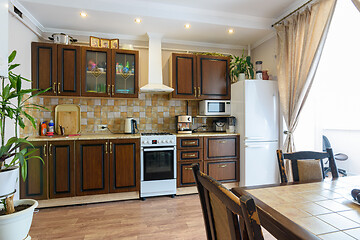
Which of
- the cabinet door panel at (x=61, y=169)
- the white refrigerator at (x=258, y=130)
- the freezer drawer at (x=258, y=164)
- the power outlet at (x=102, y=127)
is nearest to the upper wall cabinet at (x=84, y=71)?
the power outlet at (x=102, y=127)

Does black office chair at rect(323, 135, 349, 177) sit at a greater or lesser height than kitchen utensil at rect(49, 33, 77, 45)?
lesser

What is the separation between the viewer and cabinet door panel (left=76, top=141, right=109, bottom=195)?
268cm

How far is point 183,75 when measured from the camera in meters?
3.27

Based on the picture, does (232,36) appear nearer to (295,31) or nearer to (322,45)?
(295,31)

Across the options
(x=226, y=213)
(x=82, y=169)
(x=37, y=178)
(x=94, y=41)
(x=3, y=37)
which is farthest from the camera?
(x=94, y=41)

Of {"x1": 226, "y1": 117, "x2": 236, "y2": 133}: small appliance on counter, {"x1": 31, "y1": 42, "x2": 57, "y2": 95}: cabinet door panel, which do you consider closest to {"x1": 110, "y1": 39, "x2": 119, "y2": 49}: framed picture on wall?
{"x1": 31, "y1": 42, "x2": 57, "y2": 95}: cabinet door panel

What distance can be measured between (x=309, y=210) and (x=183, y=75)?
8.83ft

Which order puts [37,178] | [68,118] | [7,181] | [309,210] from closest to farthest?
[309,210]
[7,181]
[37,178]
[68,118]

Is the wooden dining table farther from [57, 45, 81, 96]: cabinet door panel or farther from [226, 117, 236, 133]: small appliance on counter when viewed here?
[57, 45, 81, 96]: cabinet door panel

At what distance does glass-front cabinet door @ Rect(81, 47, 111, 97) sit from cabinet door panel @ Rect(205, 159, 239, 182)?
1947 millimetres

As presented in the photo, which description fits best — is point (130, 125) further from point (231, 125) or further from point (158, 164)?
point (231, 125)

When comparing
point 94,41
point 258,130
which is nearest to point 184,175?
point 258,130

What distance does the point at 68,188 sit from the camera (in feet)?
8.67

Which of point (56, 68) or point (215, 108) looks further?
point (215, 108)
